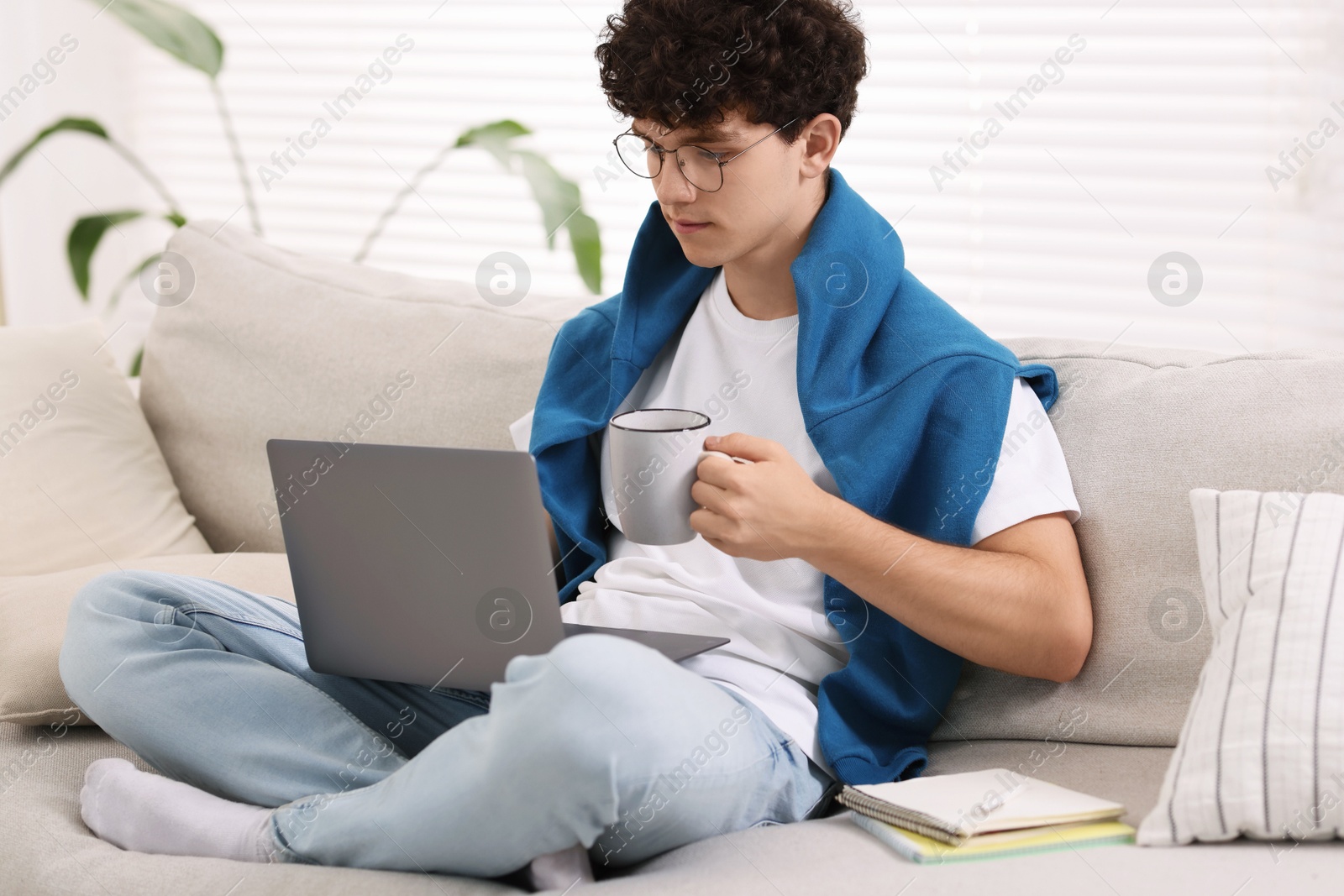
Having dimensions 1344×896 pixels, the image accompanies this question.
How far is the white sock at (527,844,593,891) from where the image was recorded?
0.97m

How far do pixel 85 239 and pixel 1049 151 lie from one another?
206 centimetres

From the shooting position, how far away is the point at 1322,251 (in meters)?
2.02

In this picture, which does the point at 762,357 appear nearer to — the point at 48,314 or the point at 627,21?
the point at 627,21

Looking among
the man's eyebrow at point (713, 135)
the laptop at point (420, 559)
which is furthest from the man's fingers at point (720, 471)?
the man's eyebrow at point (713, 135)

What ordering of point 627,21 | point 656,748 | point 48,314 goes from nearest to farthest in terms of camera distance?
point 656,748 → point 627,21 → point 48,314

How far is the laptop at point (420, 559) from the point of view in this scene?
38.7 inches

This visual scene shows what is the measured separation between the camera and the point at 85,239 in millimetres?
2500

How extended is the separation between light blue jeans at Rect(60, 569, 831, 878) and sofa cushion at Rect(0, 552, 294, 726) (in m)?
0.15

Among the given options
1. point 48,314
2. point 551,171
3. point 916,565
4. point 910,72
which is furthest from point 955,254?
point 48,314

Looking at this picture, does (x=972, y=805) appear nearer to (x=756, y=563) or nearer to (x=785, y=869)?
(x=785, y=869)

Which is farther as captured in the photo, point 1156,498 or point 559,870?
point 1156,498

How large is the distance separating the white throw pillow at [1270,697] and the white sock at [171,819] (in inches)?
32.2

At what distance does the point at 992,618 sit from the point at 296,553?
0.70 m

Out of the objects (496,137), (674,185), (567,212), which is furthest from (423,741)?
(496,137)
